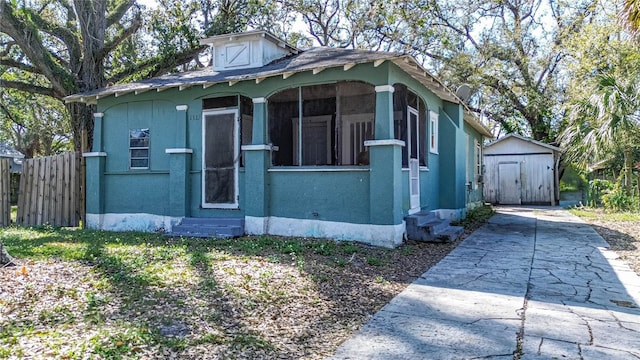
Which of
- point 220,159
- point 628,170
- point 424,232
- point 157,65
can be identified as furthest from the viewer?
point 157,65

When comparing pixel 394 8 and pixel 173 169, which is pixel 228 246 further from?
pixel 394 8

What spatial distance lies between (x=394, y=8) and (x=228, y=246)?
27.5ft

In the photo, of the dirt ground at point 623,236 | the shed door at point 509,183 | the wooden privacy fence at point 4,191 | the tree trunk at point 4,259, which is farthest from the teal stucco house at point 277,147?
the shed door at point 509,183

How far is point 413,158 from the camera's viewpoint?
895 cm

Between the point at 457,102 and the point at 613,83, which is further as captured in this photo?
the point at 613,83

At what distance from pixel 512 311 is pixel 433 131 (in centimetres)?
666

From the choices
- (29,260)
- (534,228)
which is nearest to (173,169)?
(29,260)

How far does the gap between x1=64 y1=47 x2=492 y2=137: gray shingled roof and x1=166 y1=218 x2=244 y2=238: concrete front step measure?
2751mm

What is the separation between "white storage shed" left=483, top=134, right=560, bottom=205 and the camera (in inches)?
734

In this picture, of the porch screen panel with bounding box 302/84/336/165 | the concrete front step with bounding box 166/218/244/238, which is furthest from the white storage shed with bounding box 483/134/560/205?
the concrete front step with bounding box 166/218/244/238

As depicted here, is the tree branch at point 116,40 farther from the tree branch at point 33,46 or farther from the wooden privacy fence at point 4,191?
the wooden privacy fence at point 4,191

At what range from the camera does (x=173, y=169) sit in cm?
920

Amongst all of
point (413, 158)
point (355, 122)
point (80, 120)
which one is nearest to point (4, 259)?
point (413, 158)

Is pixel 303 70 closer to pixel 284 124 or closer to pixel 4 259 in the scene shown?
pixel 284 124
